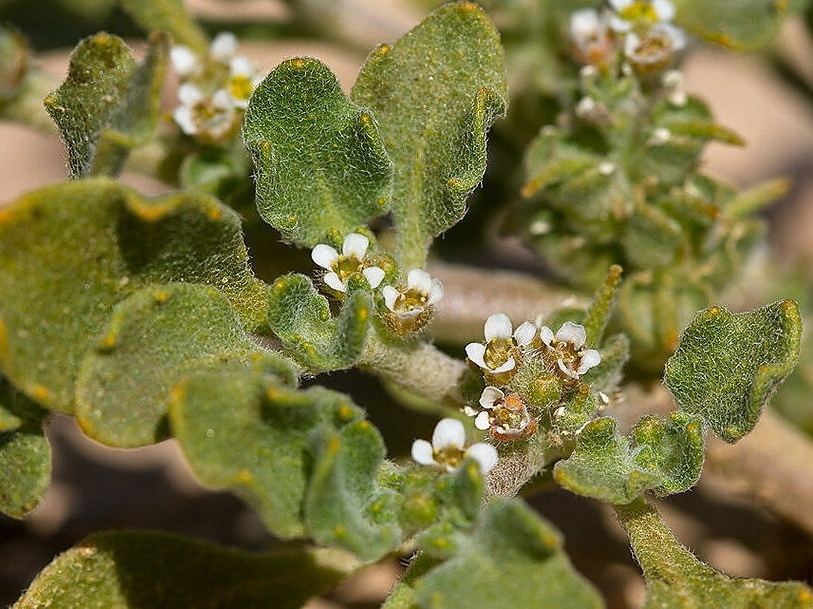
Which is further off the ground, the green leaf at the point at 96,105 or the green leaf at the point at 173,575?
the green leaf at the point at 96,105

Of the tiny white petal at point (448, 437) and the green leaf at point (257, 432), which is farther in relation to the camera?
the tiny white petal at point (448, 437)

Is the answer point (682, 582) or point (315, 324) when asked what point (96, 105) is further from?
point (682, 582)

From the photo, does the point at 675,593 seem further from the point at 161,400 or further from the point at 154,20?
the point at 154,20

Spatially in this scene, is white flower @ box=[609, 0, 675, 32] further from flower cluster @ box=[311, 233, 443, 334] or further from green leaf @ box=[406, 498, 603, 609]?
green leaf @ box=[406, 498, 603, 609]

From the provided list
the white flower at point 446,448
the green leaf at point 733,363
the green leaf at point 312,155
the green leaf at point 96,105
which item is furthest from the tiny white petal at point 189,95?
the green leaf at point 733,363

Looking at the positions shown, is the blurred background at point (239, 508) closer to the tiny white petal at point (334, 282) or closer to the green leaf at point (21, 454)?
the tiny white petal at point (334, 282)

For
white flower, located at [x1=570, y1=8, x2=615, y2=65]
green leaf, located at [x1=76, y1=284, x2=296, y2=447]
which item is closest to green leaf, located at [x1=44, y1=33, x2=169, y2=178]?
green leaf, located at [x1=76, y1=284, x2=296, y2=447]
